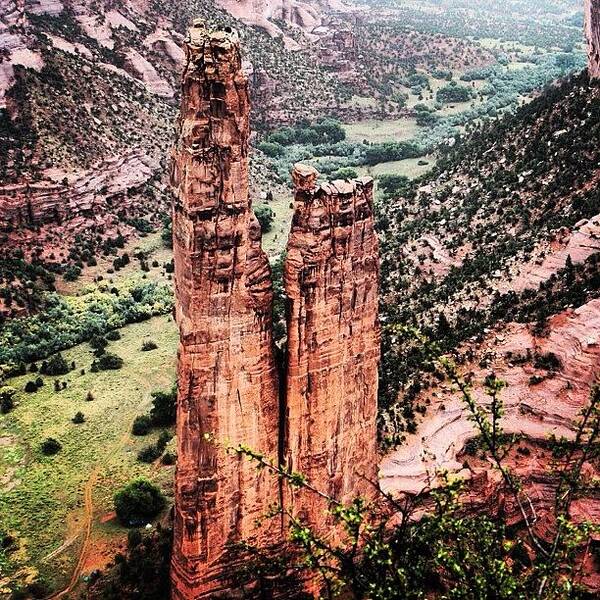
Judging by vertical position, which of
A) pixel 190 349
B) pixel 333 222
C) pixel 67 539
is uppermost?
pixel 333 222

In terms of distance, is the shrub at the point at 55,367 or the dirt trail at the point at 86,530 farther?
the shrub at the point at 55,367

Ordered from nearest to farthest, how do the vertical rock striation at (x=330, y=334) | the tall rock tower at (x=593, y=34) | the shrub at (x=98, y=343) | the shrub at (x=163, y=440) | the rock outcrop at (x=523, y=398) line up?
1. the vertical rock striation at (x=330, y=334)
2. the rock outcrop at (x=523, y=398)
3. the shrub at (x=163, y=440)
4. the shrub at (x=98, y=343)
5. the tall rock tower at (x=593, y=34)

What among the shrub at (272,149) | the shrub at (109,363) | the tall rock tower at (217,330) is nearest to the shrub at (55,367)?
the shrub at (109,363)

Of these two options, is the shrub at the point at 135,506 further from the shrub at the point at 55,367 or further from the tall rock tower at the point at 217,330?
the shrub at the point at 55,367

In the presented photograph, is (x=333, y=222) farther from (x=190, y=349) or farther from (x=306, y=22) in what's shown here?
(x=306, y=22)

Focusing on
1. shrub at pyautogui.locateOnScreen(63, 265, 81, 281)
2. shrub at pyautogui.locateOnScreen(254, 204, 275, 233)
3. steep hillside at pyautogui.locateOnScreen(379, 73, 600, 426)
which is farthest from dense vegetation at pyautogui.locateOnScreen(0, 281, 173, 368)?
steep hillside at pyautogui.locateOnScreen(379, 73, 600, 426)

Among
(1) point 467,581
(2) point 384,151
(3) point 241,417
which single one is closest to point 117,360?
(3) point 241,417
